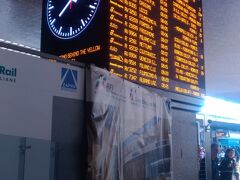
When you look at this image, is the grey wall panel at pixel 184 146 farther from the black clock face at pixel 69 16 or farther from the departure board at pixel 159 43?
the black clock face at pixel 69 16

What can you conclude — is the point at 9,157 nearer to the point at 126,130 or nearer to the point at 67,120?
the point at 67,120

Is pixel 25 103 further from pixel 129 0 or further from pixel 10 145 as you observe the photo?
pixel 129 0

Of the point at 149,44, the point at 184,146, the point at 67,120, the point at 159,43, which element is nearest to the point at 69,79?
the point at 67,120

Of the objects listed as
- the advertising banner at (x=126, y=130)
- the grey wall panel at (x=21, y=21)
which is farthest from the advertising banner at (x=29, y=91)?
the grey wall panel at (x=21, y=21)

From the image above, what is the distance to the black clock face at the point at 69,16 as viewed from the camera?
352cm

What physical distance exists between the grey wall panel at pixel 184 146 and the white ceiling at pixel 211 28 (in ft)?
5.92

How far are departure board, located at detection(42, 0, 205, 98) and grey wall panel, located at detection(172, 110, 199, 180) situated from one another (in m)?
0.30

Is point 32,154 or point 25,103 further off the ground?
point 25,103

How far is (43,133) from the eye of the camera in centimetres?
244

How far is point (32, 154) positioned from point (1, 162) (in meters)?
0.21

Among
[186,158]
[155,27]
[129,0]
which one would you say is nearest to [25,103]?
[129,0]

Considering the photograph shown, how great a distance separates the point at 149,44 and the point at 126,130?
1054mm

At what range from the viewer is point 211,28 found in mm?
6480

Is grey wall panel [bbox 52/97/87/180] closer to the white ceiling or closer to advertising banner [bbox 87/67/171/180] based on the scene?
advertising banner [bbox 87/67/171/180]
